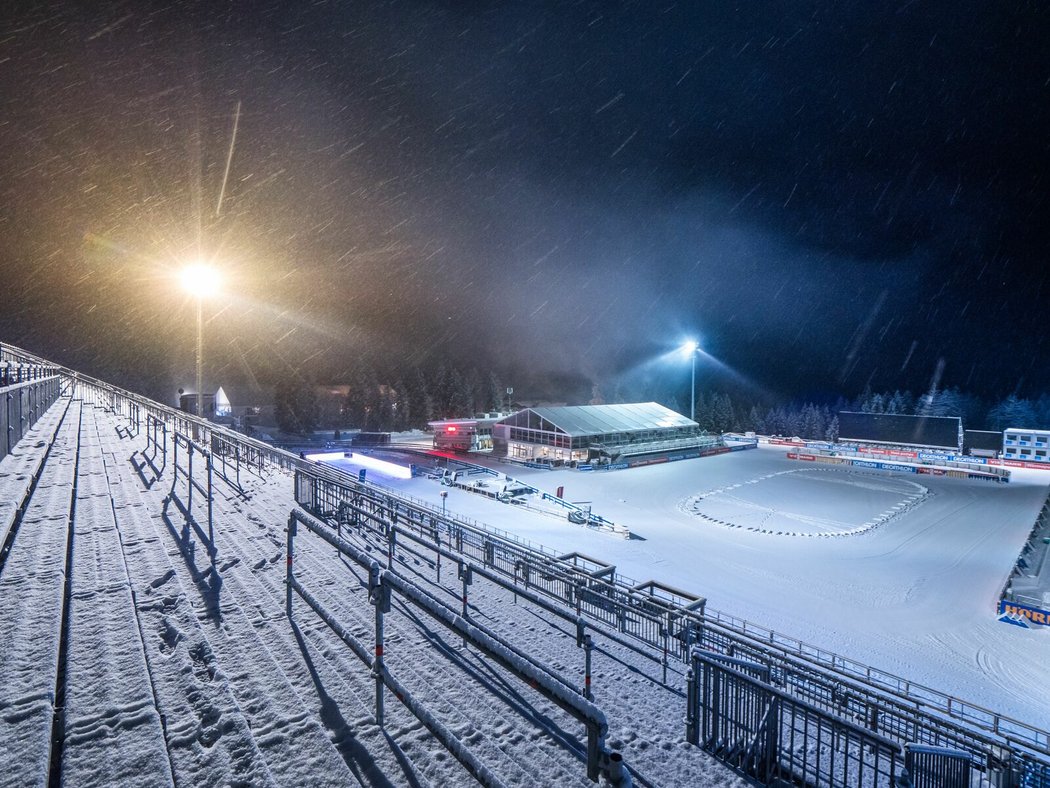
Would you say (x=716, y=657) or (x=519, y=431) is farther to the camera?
(x=519, y=431)

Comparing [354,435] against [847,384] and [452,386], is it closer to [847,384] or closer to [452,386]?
[452,386]

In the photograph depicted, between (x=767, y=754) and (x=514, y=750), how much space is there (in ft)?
5.01

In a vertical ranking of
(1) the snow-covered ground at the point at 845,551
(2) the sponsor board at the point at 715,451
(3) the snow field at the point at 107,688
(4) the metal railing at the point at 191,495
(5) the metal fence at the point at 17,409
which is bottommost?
(1) the snow-covered ground at the point at 845,551

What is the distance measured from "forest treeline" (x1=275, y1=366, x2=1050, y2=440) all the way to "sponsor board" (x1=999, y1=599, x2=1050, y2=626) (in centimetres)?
4833

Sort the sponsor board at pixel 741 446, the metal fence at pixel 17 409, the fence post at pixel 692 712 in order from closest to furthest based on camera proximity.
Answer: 1. the fence post at pixel 692 712
2. the metal fence at pixel 17 409
3. the sponsor board at pixel 741 446

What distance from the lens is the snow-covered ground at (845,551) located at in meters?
12.5

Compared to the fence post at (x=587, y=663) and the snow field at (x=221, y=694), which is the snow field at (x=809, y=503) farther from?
the snow field at (x=221, y=694)

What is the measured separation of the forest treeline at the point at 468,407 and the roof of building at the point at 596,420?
20.3 meters

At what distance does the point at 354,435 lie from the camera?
51.6 m

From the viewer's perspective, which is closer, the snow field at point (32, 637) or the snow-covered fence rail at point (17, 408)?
the snow field at point (32, 637)

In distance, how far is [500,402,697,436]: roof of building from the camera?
39688 mm

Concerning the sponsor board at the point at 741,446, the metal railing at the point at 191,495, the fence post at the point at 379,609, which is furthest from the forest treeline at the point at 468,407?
the fence post at the point at 379,609

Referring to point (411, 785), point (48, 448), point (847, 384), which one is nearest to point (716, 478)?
point (48, 448)

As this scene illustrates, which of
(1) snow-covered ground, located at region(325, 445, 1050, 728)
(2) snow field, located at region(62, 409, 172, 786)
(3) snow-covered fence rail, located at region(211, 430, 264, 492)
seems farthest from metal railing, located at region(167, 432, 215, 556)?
(1) snow-covered ground, located at region(325, 445, 1050, 728)
